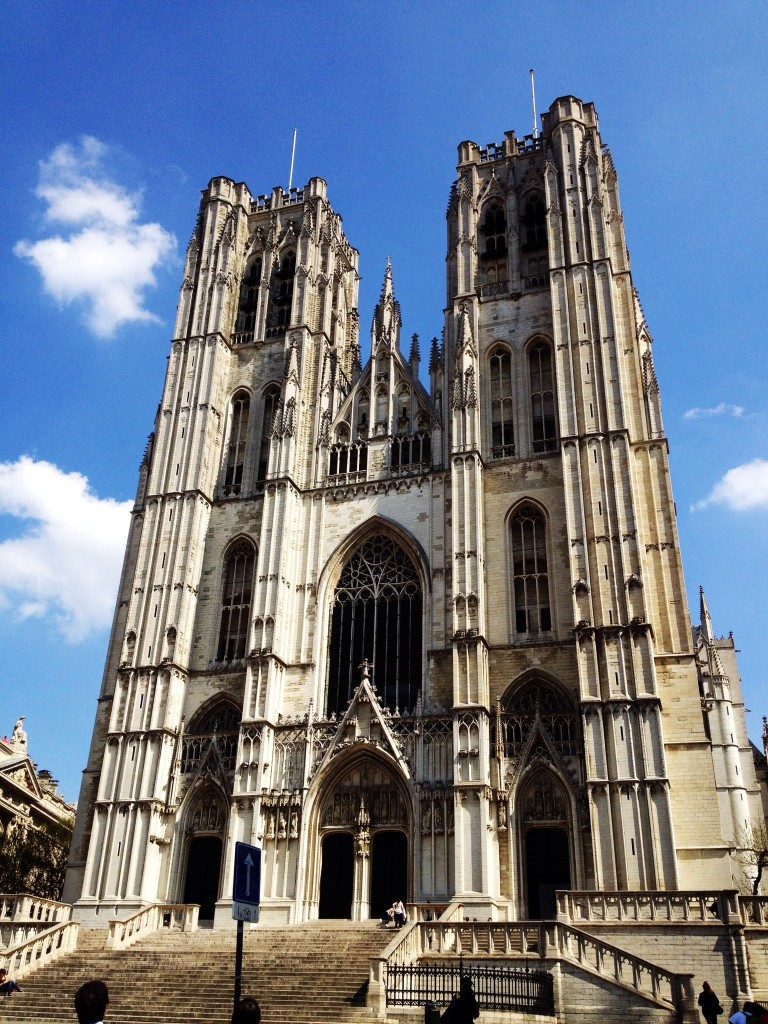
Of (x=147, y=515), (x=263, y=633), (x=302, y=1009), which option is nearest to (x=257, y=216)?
(x=147, y=515)

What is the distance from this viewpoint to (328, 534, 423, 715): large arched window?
3155 centimetres

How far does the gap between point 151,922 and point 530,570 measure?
16056 mm

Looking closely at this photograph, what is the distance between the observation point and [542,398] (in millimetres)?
34969

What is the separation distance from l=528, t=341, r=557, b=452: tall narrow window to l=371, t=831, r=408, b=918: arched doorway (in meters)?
14.3

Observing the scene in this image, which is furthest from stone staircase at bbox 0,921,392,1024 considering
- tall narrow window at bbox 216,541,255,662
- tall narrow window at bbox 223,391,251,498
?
tall narrow window at bbox 223,391,251,498

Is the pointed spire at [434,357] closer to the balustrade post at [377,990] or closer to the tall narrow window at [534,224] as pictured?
the tall narrow window at [534,224]

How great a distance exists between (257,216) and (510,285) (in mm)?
14242

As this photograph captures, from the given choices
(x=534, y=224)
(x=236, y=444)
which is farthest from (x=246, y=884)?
(x=534, y=224)

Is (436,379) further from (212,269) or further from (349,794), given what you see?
(349,794)

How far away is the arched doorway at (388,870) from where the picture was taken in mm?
28062

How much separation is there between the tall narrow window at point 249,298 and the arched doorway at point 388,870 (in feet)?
74.9

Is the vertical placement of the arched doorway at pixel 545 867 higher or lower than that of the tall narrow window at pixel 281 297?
lower

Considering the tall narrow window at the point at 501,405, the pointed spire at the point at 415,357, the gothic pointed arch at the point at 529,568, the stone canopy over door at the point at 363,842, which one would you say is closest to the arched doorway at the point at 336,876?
the stone canopy over door at the point at 363,842

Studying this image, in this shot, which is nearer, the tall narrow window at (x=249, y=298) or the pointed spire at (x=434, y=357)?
the pointed spire at (x=434, y=357)
